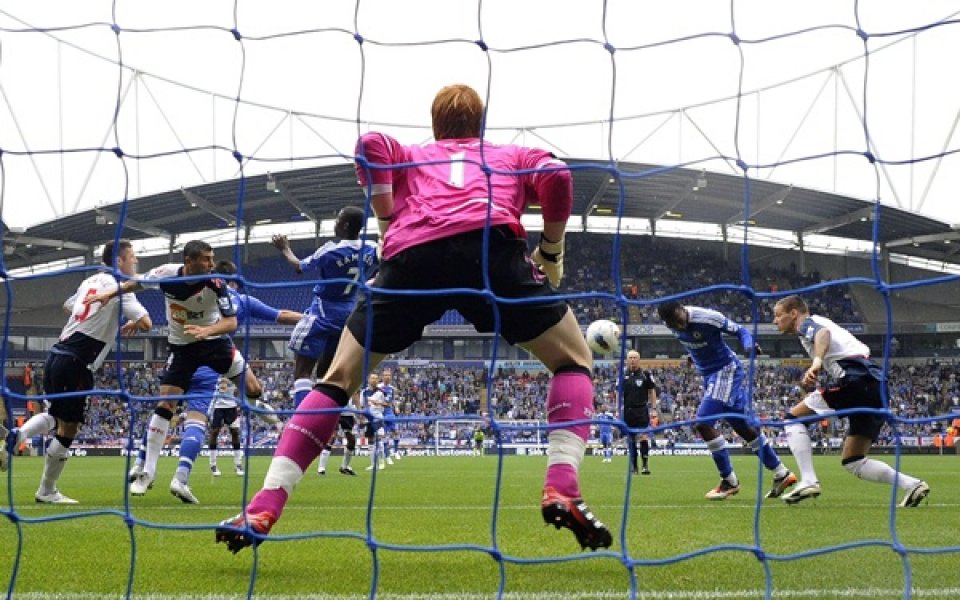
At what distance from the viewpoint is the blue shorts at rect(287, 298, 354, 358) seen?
32.0ft

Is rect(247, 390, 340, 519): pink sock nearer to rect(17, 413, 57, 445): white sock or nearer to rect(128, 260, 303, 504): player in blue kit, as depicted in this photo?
rect(128, 260, 303, 504): player in blue kit

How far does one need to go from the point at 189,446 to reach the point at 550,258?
4777mm

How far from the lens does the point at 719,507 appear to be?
8234mm

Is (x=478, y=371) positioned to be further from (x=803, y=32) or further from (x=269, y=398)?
(x=803, y=32)

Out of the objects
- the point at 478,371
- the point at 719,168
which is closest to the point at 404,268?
the point at 719,168

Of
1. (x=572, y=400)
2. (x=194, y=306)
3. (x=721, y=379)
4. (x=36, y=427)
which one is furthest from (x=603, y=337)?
(x=36, y=427)

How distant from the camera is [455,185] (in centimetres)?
402

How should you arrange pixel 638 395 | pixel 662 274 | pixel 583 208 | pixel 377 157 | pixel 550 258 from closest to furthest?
pixel 377 157 → pixel 550 258 → pixel 638 395 → pixel 583 208 → pixel 662 274

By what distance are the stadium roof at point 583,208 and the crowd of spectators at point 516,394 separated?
4721 millimetres

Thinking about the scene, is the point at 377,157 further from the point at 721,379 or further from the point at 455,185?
the point at 721,379

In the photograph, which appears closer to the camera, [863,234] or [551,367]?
[551,367]

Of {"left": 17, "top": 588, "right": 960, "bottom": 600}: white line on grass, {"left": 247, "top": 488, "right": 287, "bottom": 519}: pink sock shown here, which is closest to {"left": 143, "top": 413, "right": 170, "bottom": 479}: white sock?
{"left": 17, "top": 588, "right": 960, "bottom": 600}: white line on grass

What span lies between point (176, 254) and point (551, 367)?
38.8 metres

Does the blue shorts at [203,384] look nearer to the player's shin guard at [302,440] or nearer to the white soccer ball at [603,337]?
the white soccer ball at [603,337]
